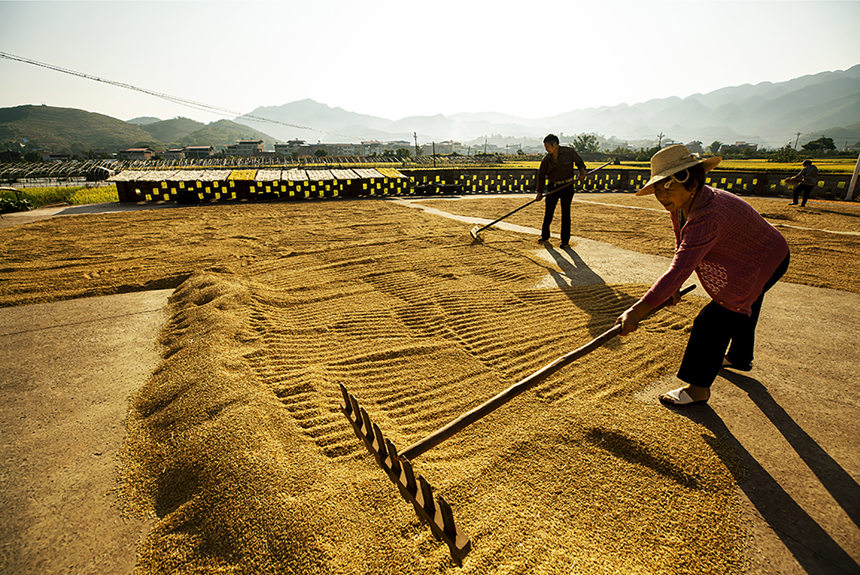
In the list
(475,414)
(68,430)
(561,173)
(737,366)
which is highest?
(561,173)

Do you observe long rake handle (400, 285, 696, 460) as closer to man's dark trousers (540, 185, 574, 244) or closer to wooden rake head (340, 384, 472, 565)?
wooden rake head (340, 384, 472, 565)

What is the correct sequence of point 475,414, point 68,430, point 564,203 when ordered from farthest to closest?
point 564,203
point 68,430
point 475,414

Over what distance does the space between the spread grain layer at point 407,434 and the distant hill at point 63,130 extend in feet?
651

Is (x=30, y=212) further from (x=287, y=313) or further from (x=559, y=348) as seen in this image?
(x=559, y=348)

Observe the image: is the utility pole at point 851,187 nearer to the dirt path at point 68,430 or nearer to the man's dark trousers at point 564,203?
the man's dark trousers at point 564,203

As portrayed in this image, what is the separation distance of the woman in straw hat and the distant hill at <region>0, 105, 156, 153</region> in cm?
20095

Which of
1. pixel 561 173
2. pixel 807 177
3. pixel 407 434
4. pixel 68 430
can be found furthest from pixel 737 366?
pixel 807 177

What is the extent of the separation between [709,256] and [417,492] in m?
2.24

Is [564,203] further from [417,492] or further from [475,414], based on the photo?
[417,492]

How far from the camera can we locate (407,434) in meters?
2.42

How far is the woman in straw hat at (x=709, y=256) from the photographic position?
217cm

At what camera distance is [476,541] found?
69.4 inches

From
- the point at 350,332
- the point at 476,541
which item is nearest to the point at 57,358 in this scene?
the point at 350,332

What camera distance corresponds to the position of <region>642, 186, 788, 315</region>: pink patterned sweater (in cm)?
215
